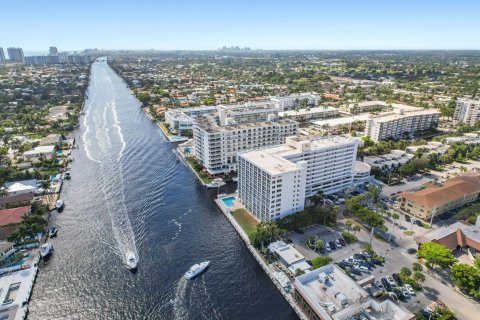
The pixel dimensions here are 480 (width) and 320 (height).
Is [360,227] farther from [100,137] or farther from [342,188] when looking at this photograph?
[100,137]

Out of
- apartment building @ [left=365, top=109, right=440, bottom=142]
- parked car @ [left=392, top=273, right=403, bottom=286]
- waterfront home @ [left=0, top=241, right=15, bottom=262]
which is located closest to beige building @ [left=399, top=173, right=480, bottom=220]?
parked car @ [left=392, top=273, right=403, bottom=286]

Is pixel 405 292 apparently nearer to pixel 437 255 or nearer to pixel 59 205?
pixel 437 255

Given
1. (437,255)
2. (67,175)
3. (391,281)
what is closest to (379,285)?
(391,281)

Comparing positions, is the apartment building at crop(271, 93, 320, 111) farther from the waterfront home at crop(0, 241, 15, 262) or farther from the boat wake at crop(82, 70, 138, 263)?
the waterfront home at crop(0, 241, 15, 262)

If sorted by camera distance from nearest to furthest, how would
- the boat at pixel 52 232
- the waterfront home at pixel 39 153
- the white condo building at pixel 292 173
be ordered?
the white condo building at pixel 292 173 → the boat at pixel 52 232 → the waterfront home at pixel 39 153

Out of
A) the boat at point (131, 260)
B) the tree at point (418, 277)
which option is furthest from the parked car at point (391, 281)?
the boat at point (131, 260)

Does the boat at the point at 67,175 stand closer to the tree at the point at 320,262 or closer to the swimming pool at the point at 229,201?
the swimming pool at the point at 229,201
